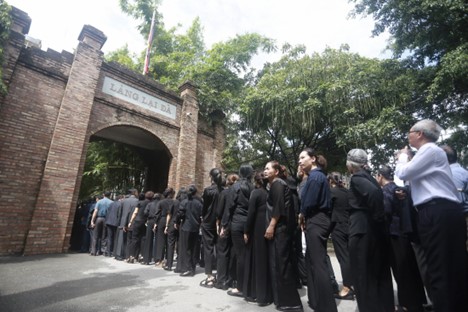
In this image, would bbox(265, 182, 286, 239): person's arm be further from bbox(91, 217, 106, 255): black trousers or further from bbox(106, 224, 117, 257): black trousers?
bbox(91, 217, 106, 255): black trousers

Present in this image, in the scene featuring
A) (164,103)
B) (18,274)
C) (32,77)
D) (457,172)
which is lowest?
(18,274)

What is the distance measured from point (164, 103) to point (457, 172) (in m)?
8.12

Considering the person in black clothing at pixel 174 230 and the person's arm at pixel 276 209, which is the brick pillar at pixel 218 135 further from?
the person's arm at pixel 276 209

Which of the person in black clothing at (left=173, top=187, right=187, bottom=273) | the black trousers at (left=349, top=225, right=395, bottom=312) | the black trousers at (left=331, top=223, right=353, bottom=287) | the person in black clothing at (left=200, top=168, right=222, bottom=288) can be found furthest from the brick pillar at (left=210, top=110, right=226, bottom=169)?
the black trousers at (left=349, top=225, right=395, bottom=312)

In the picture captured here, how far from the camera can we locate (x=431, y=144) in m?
2.21

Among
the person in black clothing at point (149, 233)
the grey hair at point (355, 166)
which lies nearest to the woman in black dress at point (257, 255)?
the grey hair at point (355, 166)

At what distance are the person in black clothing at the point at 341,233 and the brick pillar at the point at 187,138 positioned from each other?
5857 mm

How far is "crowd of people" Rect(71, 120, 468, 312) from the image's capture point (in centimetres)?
198

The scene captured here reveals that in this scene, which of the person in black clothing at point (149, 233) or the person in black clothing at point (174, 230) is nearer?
the person in black clothing at point (174, 230)

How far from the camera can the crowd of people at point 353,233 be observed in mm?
1980

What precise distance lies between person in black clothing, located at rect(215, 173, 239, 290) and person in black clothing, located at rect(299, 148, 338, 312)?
146 centimetres

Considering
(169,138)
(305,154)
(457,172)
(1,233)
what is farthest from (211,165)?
(457,172)

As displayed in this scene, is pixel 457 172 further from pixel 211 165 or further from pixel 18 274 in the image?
pixel 211 165

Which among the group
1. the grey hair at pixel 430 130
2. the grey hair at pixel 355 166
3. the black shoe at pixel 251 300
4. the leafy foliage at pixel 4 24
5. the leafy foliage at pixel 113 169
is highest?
the leafy foliage at pixel 4 24
